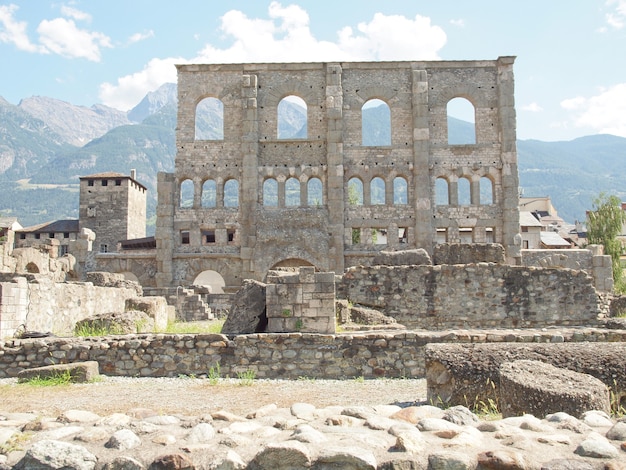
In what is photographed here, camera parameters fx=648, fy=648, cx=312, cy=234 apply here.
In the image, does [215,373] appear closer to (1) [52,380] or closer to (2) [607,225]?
(1) [52,380]

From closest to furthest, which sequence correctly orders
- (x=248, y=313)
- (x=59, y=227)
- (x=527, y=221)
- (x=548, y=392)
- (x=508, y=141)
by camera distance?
(x=548, y=392)
(x=248, y=313)
(x=508, y=141)
(x=527, y=221)
(x=59, y=227)

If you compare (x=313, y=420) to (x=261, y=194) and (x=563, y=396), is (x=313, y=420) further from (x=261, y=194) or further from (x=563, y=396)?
(x=261, y=194)

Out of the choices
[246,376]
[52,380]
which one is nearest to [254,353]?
[246,376]

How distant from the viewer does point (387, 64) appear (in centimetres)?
3269

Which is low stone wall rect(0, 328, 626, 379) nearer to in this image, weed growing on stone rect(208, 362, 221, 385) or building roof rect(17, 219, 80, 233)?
weed growing on stone rect(208, 362, 221, 385)

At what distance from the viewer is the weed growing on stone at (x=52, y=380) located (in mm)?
9031

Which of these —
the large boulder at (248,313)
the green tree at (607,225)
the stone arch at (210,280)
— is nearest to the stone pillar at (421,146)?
the green tree at (607,225)

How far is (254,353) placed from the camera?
9969 millimetres

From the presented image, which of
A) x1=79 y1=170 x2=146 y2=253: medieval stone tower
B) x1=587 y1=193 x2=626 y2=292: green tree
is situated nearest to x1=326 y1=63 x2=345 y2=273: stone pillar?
x1=587 y1=193 x2=626 y2=292: green tree

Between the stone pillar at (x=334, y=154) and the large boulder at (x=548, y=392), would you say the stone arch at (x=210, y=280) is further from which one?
the large boulder at (x=548, y=392)

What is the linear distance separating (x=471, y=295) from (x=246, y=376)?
7.87m

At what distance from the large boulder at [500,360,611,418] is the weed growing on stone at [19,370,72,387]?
6.19 metres

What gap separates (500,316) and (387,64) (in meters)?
19.9

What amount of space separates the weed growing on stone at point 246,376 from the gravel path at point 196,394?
0.06 m
